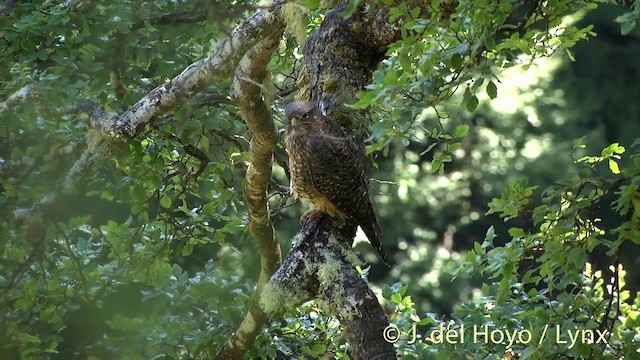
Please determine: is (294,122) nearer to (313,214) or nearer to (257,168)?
(257,168)

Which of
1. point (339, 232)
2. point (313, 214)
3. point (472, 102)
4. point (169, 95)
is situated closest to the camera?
point (472, 102)

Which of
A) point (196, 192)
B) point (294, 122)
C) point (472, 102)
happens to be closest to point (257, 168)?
point (294, 122)

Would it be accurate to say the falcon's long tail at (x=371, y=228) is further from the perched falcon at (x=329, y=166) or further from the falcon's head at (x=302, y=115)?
the falcon's head at (x=302, y=115)

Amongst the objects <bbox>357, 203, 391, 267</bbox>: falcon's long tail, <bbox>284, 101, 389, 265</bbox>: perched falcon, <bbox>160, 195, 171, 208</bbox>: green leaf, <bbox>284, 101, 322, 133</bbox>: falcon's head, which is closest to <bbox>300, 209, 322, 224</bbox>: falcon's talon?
<bbox>284, 101, 389, 265</bbox>: perched falcon

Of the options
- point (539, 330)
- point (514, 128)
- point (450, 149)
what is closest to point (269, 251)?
point (539, 330)

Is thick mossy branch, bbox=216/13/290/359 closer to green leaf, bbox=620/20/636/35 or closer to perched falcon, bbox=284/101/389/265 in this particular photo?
perched falcon, bbox=284/101/389/265

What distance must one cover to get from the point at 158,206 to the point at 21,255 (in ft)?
3.70

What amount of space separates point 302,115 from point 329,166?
23cm

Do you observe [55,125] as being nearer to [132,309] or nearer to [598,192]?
[132,309]

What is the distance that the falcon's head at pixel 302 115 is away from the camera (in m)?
3.90

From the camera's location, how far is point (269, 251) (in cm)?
448

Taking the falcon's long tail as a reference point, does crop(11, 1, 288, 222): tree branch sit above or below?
above

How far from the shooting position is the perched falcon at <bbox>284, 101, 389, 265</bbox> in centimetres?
391

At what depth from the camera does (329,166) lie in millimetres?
4070
